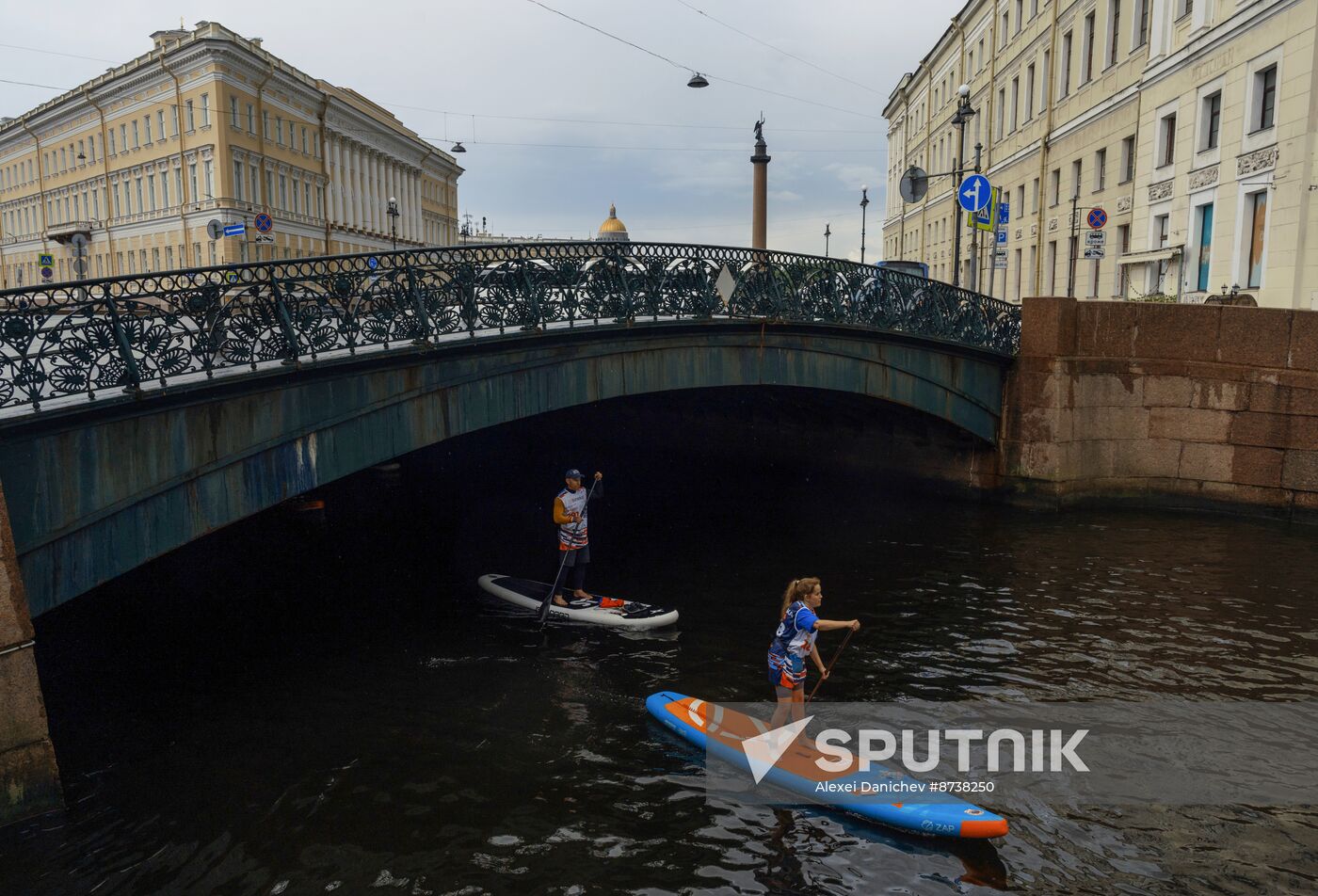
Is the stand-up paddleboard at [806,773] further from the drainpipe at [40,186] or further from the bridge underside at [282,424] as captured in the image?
the drainpipe at [40,186]

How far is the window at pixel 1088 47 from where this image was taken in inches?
1233

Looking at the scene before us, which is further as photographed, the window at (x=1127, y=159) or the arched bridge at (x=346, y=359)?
the window at (x=1127, y=159)

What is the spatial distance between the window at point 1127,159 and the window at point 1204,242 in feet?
17.4

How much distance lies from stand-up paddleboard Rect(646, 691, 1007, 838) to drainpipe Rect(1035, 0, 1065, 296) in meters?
31.2

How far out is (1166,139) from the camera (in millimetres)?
25812

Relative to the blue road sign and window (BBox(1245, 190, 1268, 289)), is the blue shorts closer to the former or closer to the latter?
the blue road sign

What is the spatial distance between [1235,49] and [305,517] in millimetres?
23677

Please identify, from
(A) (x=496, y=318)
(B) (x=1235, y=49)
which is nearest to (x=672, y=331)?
(A) (x=496, y=318)

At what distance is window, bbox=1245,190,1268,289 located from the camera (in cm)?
2067

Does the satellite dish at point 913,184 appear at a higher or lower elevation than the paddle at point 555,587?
higher

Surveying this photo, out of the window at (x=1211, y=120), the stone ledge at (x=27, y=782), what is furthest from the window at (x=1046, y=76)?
the stone ledge at (x=27, y=782)

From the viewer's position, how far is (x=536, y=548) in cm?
1571

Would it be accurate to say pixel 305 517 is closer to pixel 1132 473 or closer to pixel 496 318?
pixel 496 318

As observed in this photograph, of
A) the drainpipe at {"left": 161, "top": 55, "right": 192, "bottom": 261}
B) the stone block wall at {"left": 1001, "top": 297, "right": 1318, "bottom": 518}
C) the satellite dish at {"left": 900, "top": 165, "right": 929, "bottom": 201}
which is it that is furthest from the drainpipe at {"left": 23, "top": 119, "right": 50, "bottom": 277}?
the stone block wall at {"left": 1001, "top": 297, "right": 1318, "bottom": 518}
